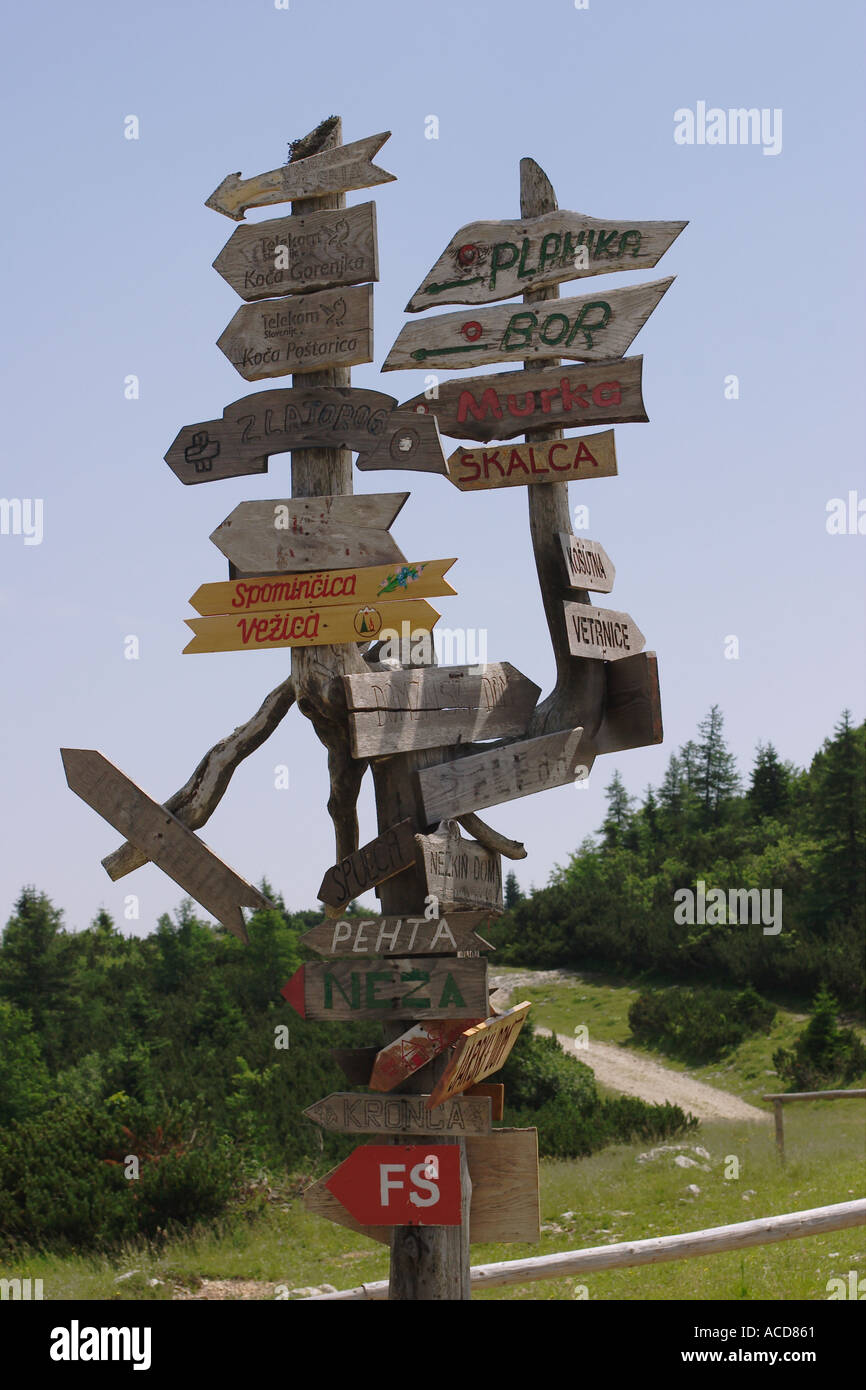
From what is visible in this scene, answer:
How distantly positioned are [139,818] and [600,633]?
7.05 ft

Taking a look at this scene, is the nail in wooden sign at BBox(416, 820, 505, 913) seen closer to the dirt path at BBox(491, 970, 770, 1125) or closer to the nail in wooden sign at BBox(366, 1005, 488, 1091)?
the nail in wooden sign at BBox(366, 1005, 488, 1091)

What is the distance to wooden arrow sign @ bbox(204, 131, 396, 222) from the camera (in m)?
5.67

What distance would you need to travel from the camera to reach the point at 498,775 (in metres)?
5.59

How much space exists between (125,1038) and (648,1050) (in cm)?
895

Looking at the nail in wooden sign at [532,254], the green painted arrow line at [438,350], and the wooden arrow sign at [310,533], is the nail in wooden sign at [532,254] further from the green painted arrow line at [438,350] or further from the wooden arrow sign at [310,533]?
the wooden arrow sign at [310,533]

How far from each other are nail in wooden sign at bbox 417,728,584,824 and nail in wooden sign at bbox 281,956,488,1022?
622mm

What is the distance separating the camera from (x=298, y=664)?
558 centimetres

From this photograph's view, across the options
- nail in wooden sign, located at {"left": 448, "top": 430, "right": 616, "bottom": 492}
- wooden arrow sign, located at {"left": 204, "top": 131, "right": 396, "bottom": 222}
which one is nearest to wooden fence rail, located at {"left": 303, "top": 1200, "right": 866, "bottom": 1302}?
nail in wooden sign, located at {"left": 448, "top": 430, "right": 616, "bottom": 492}

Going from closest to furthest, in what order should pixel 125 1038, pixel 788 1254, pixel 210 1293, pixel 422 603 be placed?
1. pixel 422 603
2. pixel 788 1254
3. pixel 210 1293
4. pixel 125 1038

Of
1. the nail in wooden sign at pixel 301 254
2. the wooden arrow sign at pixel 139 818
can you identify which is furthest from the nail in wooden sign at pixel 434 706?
the nail in wooden sign at pixel 301 254

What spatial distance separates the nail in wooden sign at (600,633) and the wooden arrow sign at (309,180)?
2.04 meters

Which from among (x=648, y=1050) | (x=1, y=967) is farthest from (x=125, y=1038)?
(x=648, y=1050)

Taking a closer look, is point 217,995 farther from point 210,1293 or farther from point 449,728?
point 449,728

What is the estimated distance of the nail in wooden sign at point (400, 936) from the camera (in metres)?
5.40
